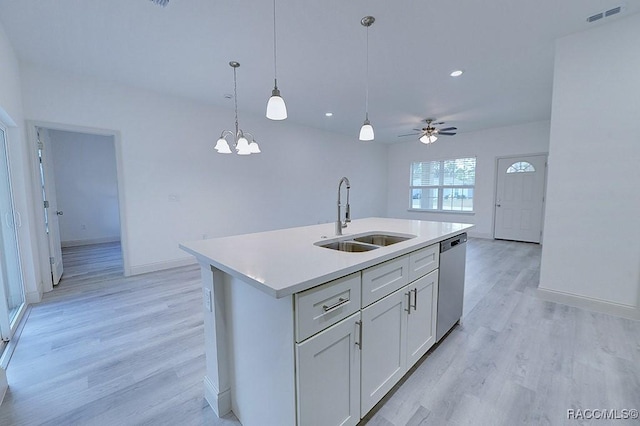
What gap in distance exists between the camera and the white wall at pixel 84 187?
5984 millimetres

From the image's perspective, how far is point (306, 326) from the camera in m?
1.06

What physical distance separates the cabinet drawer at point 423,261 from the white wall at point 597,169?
1887 millimetres

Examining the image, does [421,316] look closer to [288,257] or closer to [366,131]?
[288,257]

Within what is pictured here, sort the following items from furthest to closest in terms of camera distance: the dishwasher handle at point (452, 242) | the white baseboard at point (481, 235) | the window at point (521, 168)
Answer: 1. the white baseboard at point (481, 235)
2. the window at point (521, 168)
3. the dishwasher handle at point (452, 242)

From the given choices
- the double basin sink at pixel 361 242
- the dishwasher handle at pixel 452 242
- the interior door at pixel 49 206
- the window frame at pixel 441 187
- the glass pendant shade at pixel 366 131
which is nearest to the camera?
the double basin sink at pixel 361 242

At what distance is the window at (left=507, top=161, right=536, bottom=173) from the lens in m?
5.93

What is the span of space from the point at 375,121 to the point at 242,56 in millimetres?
3495

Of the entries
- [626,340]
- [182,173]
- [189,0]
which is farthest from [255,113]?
[626,340]

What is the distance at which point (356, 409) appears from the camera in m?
1.34

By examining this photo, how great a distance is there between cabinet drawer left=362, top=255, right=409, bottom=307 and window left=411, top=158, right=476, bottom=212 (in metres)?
6.32

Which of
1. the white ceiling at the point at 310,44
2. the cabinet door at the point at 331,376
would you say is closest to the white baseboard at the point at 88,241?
the white ceiling at the point at 310,44

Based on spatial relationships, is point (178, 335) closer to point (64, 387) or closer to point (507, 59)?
point (64, 387)

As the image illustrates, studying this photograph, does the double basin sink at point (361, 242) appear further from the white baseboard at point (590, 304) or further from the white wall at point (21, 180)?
the white wall at point (21, 180)

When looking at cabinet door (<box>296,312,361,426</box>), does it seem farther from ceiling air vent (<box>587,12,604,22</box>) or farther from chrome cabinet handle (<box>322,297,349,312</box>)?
ceiling air vent (<box>587,12,604,22</box>)
